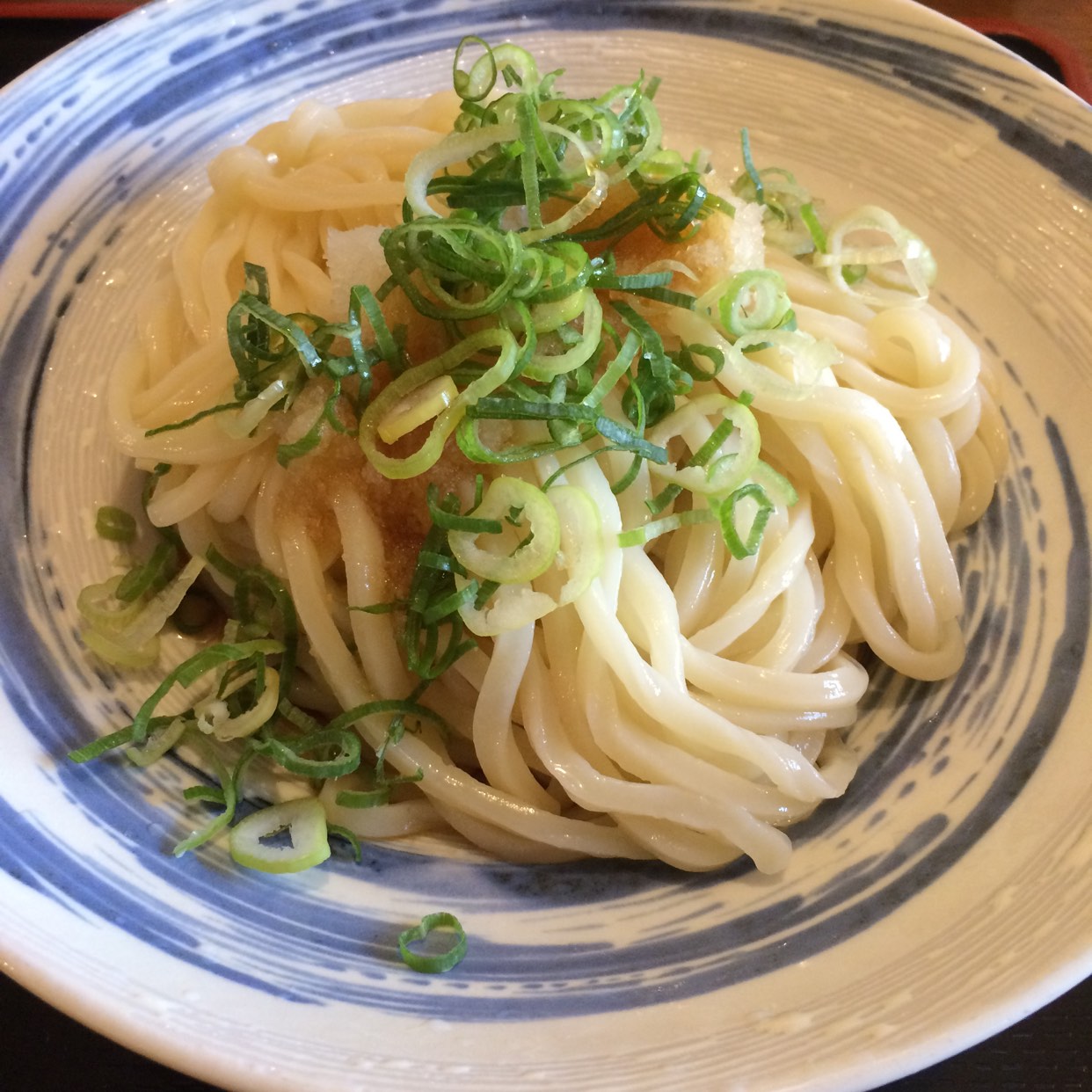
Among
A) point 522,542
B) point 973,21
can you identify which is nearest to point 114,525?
point 522,542

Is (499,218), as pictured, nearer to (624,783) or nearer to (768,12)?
(624,783)

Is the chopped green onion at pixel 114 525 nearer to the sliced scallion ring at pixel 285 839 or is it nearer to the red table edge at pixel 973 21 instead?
the sliced scallion ring at pixel 285 839

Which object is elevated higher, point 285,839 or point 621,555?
point 621,555

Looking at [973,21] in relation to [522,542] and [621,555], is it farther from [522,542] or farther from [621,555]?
[522,542]

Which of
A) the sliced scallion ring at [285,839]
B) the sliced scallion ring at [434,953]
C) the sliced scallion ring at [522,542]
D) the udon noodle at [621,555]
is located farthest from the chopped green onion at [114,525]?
the sliced scallion ring at [434,953]

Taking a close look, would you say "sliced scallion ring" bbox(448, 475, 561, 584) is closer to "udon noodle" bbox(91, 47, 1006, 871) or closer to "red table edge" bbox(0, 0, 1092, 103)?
"udon noodle" bbox(91, 47, 1006, 871)

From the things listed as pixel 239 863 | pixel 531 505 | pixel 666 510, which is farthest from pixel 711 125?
pixel 239 863

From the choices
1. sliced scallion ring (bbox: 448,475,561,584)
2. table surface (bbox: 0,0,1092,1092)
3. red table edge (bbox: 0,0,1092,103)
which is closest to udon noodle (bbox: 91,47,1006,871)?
sliced scallion ring (bbox: 448,475,561,584)

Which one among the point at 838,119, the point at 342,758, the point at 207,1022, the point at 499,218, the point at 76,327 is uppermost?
the point at 838,119
